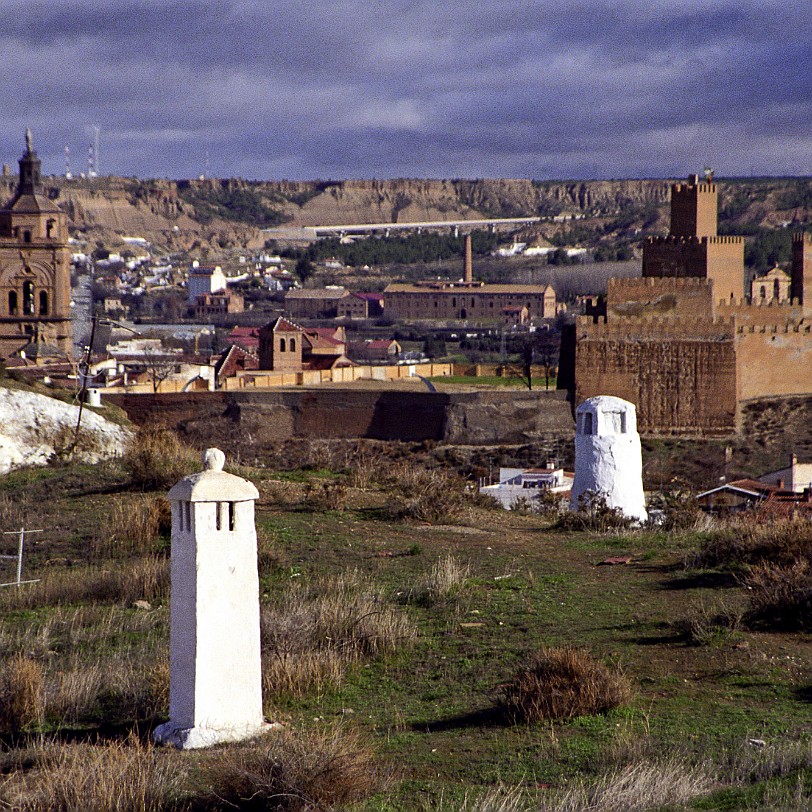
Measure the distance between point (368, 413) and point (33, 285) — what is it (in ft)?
47.4

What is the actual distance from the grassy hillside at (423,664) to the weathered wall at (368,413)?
73.2 ft

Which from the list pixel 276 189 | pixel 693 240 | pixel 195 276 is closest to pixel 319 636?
pixel 693 240

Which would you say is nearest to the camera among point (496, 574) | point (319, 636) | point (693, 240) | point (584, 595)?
point (319, 636)

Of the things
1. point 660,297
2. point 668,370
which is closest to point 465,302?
point 660,297

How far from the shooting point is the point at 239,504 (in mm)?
6422

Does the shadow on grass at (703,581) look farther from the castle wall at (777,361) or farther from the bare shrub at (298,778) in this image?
the castle wall at (777,361)

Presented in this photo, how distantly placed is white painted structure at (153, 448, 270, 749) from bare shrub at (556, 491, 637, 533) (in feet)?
20.2

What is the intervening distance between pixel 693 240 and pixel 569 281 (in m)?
58.1

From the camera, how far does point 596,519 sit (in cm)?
1256

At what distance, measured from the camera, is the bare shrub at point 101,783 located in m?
5.34

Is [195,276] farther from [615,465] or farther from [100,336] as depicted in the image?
[615,465]

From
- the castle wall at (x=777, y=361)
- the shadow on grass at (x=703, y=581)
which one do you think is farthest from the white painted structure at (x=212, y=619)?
the castle wall at (x=777, y=361)

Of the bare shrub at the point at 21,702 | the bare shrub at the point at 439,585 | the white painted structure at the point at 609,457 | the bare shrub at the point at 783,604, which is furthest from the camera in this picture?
the white painted structure at the point at 609,457

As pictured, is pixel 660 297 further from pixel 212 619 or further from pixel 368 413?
pixel 212 619
